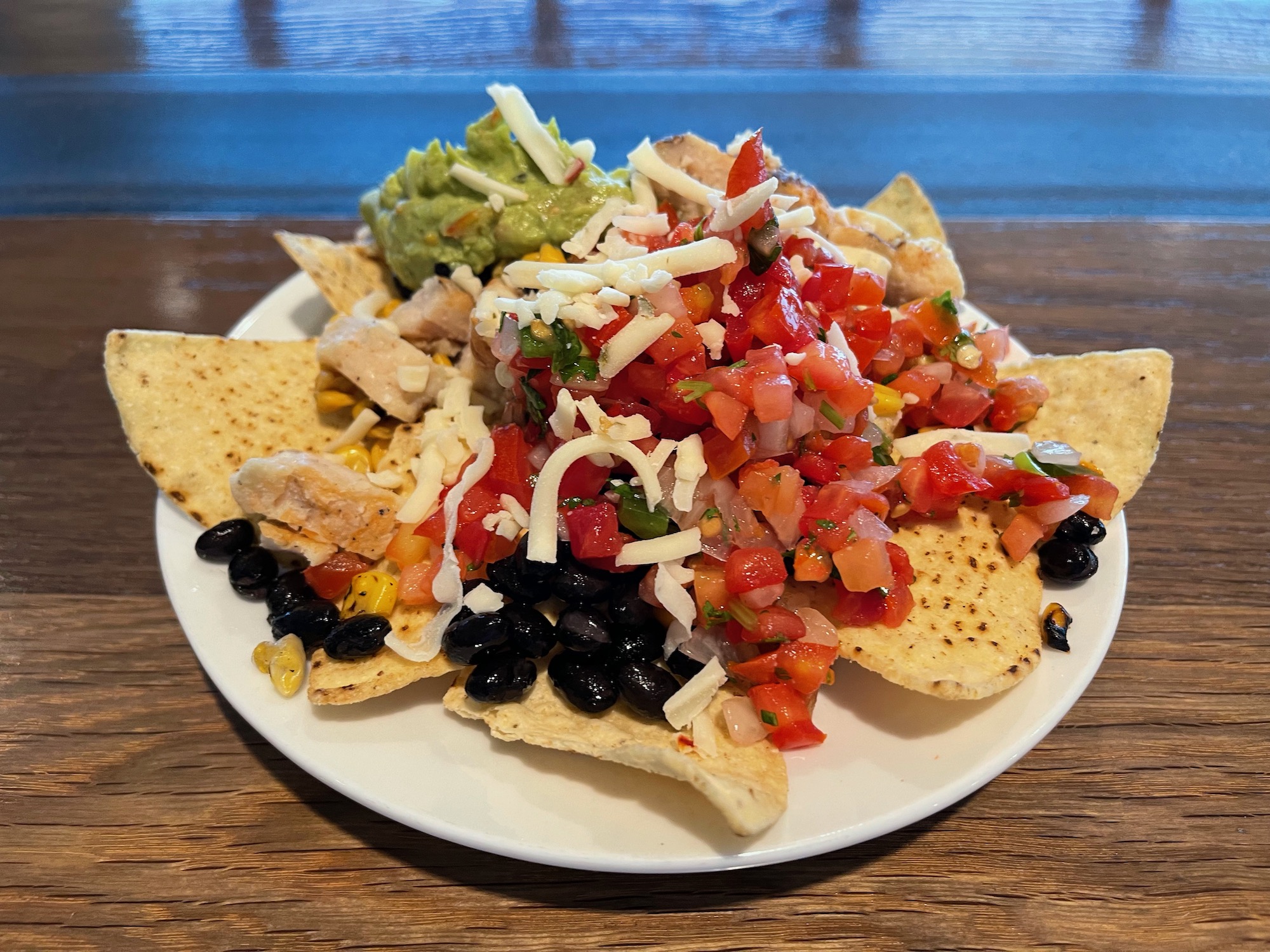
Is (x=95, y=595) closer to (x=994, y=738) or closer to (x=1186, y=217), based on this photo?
(x=994, y=738)

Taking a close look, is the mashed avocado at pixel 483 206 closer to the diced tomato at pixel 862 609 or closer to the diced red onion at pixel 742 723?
the diced tomato at pixel 862 609

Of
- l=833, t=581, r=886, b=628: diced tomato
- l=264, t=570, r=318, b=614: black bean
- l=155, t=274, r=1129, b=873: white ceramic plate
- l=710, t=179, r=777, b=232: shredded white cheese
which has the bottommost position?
l=155, t=274, r=1129, b=873: white ceramic plate

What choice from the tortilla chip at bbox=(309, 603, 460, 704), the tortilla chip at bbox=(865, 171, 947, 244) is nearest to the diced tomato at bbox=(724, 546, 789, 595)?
the tortilla chip at bbox=(309, 603, 460, 704)

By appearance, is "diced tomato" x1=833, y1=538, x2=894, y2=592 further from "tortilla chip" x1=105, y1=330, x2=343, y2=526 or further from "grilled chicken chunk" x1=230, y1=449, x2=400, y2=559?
"tortilla chip" x1=105, y1=330, x2=343, y2=526

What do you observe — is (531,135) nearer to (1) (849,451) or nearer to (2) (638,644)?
(1) (849,451)

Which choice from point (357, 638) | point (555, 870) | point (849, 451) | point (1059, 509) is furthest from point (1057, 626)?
point (357, 638)

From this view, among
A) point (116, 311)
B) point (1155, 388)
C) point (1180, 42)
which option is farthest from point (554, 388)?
point (1180, 42)

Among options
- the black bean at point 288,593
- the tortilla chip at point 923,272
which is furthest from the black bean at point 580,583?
the tortilla chip at point 923,272
